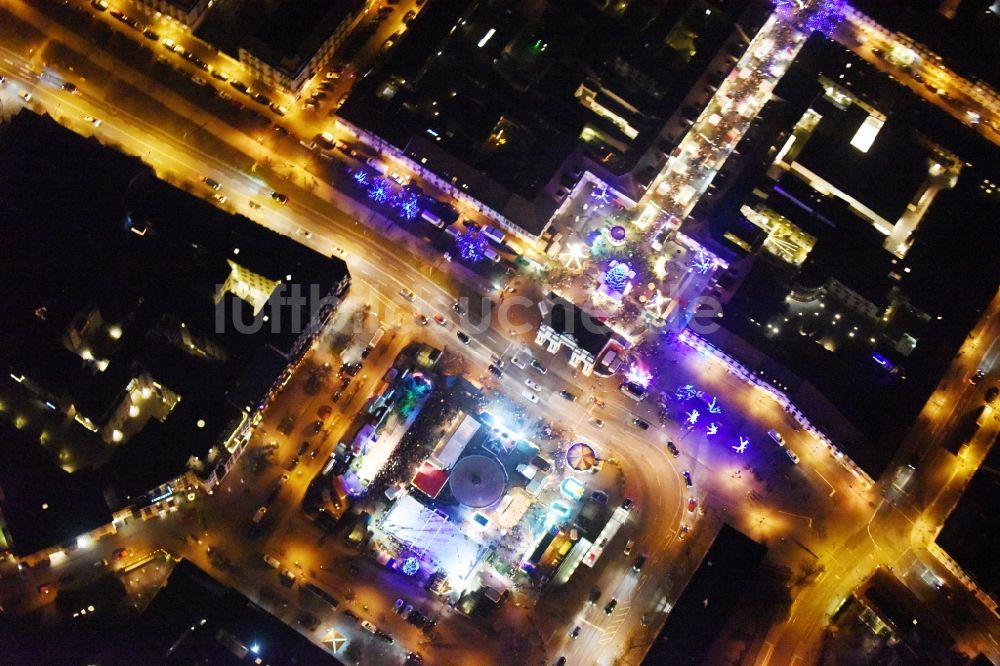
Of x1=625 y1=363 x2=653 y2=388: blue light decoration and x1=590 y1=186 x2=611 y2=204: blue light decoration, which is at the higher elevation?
x1=590 y1=186 x2=611 y2=204: blue light decoration

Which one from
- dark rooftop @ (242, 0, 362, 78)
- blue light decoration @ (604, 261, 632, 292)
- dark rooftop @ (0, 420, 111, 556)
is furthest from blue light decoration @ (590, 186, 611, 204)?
dark rooftop @ (0, 420, 111, 556)

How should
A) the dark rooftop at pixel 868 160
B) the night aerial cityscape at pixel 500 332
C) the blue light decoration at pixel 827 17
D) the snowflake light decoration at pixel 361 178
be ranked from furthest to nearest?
the blue light decoration at pixel 827 17 → the dark rooftop at pixel 868 160 → the snowflake light decoration at pixel 361 178 → the night aerial cityscape at pixel 500 332

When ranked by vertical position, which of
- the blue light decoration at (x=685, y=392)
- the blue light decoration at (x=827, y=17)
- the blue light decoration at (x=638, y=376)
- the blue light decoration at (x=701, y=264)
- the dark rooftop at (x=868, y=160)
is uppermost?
the blue light decoration at (x=827, y=17)

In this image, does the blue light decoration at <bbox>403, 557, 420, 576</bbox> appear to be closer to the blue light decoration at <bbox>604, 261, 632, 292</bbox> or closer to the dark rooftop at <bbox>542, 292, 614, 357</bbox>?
the dark rooftop at <bbox>542, 292, 614, 357</bbox>

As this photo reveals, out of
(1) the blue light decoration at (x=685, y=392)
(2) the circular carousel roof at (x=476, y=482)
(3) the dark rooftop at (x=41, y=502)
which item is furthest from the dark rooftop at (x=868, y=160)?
(3) the dark rooftop at (x=41, y=502)

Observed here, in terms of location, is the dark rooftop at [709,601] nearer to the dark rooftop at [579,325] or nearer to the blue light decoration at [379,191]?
the dark rooftop at [579,325]

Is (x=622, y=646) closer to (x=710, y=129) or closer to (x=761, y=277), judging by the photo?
(x=761, y=277)

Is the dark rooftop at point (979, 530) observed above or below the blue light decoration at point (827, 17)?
below
